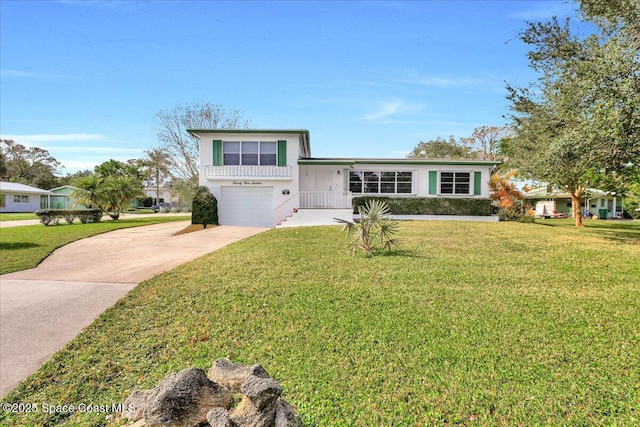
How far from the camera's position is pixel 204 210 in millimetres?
18672

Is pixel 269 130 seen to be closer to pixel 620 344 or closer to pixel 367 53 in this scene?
pixel 367 53

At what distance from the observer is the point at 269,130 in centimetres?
2017

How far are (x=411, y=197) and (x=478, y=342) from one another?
1788 cm

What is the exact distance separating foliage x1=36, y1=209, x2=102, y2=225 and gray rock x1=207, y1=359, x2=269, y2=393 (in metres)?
23.1

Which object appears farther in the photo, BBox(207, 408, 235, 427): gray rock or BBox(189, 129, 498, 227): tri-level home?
BBox(189, 129, 498, 227): tri-level home

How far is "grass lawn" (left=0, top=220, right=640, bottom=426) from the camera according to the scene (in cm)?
326

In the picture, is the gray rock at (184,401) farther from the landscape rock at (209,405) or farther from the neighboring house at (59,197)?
the neighboring house at (59,197)

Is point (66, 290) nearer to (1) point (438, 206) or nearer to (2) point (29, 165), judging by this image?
(1) point (438, 206)

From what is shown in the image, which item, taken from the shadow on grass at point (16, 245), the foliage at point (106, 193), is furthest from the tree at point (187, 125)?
the shadow on grass at point (16, 245)

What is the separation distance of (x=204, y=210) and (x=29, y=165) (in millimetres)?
67374

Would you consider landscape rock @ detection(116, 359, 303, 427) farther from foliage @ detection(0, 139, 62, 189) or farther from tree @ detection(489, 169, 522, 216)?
foliage @ detection(0, 139, 62, 189)

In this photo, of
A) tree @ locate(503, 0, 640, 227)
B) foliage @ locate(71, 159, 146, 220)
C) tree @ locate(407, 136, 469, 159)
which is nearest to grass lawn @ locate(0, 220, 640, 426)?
tree @ locate(503, 0, 640, 227)

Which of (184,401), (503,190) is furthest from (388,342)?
(503,190)

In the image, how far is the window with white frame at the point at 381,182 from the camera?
22500mm
